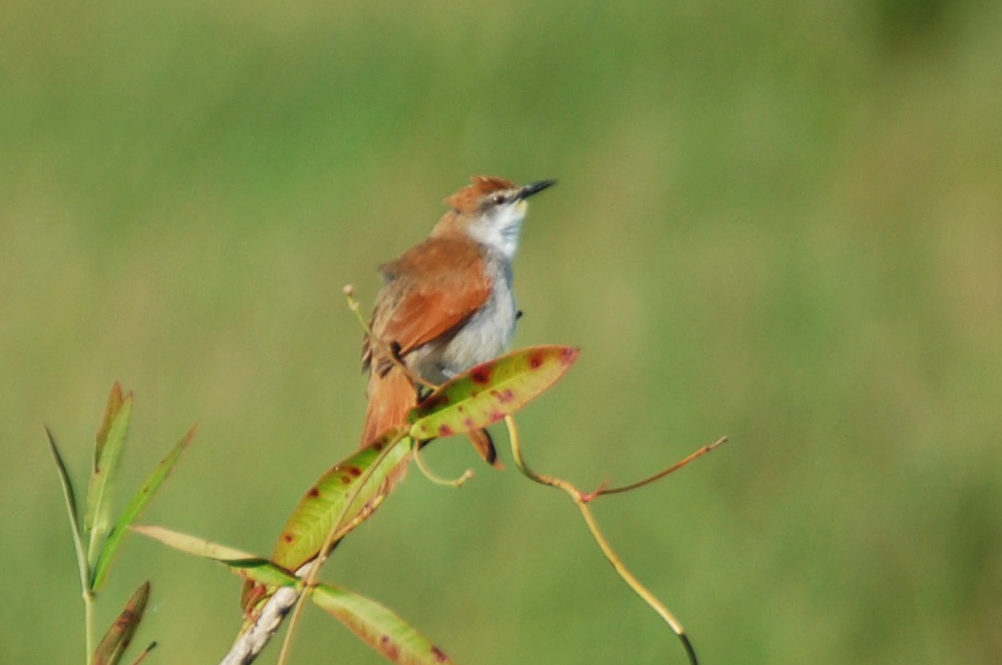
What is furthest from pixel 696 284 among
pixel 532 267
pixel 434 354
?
pixel 434 354

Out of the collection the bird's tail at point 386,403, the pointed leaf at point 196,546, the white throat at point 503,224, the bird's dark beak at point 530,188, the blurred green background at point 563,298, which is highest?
the pointed leaf at point 196,546

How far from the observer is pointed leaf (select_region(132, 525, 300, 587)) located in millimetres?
1125

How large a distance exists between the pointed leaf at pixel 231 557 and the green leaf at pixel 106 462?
31 mm

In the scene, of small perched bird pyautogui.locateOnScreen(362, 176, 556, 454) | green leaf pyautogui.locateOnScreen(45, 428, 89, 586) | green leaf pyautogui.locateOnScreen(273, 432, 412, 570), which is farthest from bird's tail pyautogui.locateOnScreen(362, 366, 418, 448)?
green leaf pyautogui.locateOnScreen(45, 428, 89, 586)

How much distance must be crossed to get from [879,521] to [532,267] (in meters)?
1.21

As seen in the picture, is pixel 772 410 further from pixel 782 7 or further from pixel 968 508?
pixel 782 7

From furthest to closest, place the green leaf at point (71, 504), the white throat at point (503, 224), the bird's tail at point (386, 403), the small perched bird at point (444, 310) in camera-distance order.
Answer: the white throat at point (503, 224)
the small perched bird at point (444, 310)
the bird's tail at point (386, 403)
the green leaf at point (71, 504)

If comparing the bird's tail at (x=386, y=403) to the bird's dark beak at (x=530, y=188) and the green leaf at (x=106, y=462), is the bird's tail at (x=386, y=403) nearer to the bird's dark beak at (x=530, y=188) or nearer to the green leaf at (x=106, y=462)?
the bird's dark beak at (x=530, y=188)

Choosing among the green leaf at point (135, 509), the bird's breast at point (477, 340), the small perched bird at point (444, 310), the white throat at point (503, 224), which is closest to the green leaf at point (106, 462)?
the green leaf at point (135, 509)

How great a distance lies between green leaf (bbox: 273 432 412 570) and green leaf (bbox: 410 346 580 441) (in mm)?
27

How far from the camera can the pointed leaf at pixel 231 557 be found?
112 cm

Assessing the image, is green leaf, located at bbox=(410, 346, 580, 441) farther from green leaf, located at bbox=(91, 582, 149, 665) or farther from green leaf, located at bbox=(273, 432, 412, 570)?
green leaf, located at bbox=(91, 582, 149, 665)

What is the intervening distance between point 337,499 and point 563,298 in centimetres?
348

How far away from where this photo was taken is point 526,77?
209 inches
